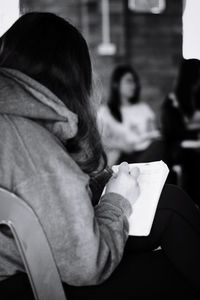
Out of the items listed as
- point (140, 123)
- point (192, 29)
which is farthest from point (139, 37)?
point (192, 29)

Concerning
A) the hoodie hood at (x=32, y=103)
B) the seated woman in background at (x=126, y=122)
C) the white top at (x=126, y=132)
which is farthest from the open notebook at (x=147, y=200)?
the white top at (x=126, y=132)

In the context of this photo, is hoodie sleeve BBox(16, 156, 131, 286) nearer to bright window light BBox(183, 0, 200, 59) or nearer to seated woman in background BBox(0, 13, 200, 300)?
seated woman in background BBox(0, 13, 200, 300)

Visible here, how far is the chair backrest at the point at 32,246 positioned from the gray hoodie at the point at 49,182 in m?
0.02

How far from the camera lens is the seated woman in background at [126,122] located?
3676mm

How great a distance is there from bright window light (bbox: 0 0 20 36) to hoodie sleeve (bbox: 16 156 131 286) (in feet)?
2.22

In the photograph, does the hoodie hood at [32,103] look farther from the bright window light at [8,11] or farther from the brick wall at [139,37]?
the brick wall at [139,37]

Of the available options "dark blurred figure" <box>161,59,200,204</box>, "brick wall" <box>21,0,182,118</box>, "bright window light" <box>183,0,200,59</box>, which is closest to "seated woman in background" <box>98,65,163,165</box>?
"dark blurred figure" <box>161,59,200,204</box>

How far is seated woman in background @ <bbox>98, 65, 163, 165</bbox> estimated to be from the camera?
3.68 m

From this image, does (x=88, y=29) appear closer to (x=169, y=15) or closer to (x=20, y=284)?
(x=169, y=15)

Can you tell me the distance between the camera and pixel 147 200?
0.96 m

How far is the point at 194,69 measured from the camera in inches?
131

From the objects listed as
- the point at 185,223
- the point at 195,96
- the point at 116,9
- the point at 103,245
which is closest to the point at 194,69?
the point at 195,96

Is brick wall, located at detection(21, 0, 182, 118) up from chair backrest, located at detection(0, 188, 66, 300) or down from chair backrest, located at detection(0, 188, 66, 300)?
down

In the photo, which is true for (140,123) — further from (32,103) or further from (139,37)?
(32,103)
